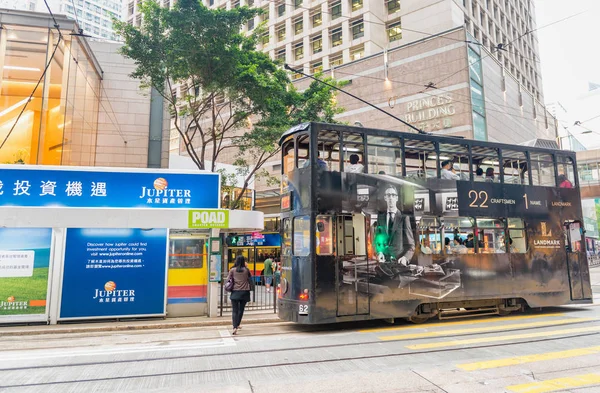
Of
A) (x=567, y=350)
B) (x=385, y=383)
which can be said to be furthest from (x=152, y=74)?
(x=567, y=350)

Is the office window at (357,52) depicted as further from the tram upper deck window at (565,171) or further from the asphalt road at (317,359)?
the asphalt road at (317,359)

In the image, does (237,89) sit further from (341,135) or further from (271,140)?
(341,135)

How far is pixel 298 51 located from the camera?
42781 millimetres

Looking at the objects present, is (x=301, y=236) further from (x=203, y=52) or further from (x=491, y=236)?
(x=203, y=52)

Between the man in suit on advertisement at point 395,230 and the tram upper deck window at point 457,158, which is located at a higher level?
the tram upper deck window at point 457,158

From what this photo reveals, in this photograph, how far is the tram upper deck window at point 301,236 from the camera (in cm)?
881

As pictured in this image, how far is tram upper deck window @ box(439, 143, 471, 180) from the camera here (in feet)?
33.9

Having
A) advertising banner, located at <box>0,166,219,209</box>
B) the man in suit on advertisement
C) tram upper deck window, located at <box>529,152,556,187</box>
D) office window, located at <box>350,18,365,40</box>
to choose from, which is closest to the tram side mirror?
the man in suit on advertisement

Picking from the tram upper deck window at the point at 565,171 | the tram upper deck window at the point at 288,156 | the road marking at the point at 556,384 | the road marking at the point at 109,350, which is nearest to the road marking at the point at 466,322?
the road marking at the point at 109,350

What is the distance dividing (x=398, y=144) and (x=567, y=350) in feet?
17.8

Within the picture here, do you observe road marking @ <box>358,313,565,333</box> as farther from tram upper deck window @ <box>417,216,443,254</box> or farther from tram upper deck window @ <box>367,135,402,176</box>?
tram upper deck window @ <box>367,135,402,176</box>

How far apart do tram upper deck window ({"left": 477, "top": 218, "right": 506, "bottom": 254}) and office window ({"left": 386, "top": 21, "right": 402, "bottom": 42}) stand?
3007 centimetres

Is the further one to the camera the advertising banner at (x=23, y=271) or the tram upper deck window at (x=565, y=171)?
the tram upper deck window at (x=565, y=171)

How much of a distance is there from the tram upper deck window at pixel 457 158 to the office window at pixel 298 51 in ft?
113
